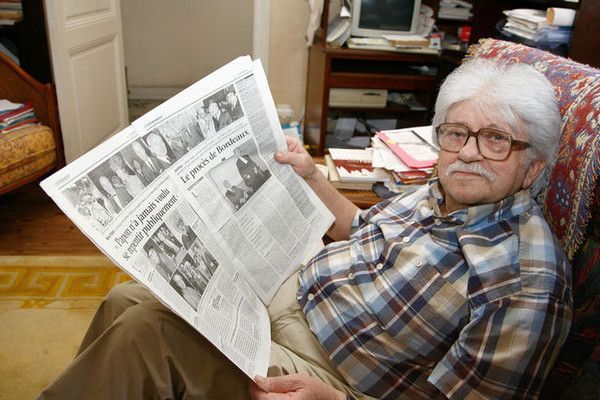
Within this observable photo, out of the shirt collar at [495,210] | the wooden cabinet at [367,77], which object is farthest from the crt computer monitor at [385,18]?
the shirt collar at [495,210]

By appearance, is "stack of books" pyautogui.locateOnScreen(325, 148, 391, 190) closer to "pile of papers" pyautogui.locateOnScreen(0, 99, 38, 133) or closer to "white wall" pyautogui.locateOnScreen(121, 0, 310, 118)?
"pile of papers" pyautogui.locateOnScreen(0, 99, 38, 133)

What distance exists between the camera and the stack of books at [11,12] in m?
2.18

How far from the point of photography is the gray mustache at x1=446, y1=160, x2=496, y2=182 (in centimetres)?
90

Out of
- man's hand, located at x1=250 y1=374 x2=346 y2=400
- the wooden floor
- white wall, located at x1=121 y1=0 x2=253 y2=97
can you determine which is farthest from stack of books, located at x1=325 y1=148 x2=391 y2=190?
white wall, located at x1=121 y1=0 x2=253 y2=97

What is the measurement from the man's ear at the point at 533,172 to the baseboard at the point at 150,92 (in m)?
3.48

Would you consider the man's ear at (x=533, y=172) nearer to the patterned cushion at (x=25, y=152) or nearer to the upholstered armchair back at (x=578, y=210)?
the upholstered armchair back at (x=578, y=210)

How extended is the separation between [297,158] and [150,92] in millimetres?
3262

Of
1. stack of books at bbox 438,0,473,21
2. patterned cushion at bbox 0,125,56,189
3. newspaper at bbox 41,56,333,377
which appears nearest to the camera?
newspaper at bbox 41,56,333,377

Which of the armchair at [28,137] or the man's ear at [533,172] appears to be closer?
the man's ear at [533,172]

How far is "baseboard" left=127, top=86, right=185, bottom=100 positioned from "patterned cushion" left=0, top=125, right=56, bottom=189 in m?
1.86

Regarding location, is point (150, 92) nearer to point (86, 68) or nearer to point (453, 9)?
point (86, 68)

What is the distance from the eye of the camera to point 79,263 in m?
1.93

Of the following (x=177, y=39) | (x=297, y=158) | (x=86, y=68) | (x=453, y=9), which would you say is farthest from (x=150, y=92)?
(x=297, y=158)

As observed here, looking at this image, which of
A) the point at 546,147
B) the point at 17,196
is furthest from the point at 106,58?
the point at 546,147
